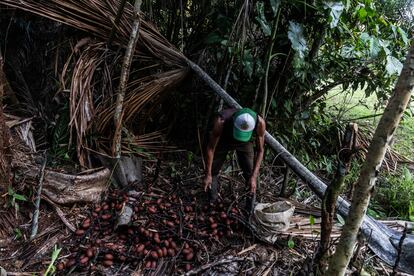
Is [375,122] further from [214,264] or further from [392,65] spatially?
[214,264]

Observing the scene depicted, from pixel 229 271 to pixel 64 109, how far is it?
1976 mm

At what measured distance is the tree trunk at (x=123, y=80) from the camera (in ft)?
8.56

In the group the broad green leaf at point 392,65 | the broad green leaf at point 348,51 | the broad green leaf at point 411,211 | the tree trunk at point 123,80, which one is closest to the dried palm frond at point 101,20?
the tree trunk at point 123,80

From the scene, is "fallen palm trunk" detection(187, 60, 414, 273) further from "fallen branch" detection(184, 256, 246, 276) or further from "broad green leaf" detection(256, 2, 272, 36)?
"broad green leaf" detection(256, 2, 272, 36)

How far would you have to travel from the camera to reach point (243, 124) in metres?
2.67

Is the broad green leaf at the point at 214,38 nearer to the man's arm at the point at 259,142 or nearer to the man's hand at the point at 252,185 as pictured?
the man's arm at the point at 259,142

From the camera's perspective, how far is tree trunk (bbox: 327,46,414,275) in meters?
1.34

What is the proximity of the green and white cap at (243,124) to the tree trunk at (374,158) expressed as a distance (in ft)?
4.15

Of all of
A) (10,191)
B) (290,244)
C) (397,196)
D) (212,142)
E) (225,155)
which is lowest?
(397,196)

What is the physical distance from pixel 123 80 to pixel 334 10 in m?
1.74

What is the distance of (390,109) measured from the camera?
53.8 inches

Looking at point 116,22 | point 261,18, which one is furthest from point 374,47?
point 116,22

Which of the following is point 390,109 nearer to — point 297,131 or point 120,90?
point 120,90

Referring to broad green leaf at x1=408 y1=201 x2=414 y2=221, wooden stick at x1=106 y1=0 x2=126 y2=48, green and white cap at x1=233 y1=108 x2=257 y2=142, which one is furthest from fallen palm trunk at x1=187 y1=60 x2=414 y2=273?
wooden stick at x1=106 y1=0 x2=126 y2=48
